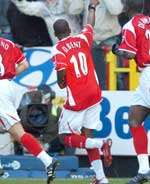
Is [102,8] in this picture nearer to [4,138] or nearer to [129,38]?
[4,138]

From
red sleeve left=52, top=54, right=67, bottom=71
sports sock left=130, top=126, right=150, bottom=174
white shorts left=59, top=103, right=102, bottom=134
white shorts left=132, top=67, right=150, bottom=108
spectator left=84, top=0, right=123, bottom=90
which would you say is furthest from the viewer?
spectator left=84, top=0, right=123, bottom=90

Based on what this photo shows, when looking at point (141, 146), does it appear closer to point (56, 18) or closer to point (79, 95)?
point (79, 95)

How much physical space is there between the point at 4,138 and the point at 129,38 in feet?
12.6

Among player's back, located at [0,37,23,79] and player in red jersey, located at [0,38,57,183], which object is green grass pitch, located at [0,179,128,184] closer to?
player in red jersey, located at [0,38,57,183]

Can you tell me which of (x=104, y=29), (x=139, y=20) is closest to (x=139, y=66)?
(x=139, y=20)

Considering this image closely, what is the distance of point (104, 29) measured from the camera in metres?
15.9

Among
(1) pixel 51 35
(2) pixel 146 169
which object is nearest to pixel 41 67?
(1) pixel 51 35

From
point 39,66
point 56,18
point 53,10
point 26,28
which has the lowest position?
point 39,66

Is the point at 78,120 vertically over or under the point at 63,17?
under

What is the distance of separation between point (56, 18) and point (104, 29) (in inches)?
26.9

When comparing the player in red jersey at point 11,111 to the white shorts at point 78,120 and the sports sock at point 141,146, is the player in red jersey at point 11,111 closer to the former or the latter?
the white shorts at point 78,120

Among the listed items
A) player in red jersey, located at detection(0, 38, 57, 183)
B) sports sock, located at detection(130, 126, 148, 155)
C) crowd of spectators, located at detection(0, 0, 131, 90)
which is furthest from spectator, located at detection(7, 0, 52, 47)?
sports sock, located at detection(130, 126, 148, 155)

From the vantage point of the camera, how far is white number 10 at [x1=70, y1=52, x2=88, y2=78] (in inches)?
514

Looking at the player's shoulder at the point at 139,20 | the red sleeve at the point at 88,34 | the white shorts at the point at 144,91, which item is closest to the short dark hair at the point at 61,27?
the red sleeve at the point at 88,34
